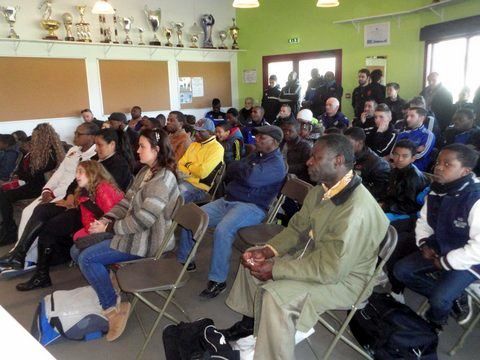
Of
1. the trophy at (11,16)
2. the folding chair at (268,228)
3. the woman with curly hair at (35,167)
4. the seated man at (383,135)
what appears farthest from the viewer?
the trophy at (11,16)

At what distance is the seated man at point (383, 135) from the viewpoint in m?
4.57

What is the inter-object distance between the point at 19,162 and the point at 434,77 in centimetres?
602

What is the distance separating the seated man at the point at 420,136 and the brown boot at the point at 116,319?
3.30 metres

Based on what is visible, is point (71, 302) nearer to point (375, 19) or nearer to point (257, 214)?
point (257, 214)

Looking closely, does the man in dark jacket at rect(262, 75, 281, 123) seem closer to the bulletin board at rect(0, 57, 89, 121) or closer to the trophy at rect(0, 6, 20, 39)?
the bulletin board at rect(0, 57, 89, 121)

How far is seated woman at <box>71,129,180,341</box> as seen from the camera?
2602mm

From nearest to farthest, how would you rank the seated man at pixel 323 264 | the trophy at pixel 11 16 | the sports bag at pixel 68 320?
the seated man at pixel 323 264 < the sports bag at pixel 68 320 < the trophy at pixel 11 16

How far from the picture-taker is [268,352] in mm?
1906

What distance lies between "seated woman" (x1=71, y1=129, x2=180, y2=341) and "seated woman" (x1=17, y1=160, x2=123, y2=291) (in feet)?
0.78

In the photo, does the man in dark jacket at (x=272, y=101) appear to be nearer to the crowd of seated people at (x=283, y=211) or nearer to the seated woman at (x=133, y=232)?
the crowd of seated people at (x=283, y=211)

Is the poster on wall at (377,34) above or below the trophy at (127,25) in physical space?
below

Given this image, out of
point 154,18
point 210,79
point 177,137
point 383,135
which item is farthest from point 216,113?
point 383,135

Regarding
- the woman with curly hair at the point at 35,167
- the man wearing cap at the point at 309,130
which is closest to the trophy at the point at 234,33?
the man wearing cap at the point at 309,130

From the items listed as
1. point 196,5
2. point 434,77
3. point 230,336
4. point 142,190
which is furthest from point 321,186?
point 196,5
